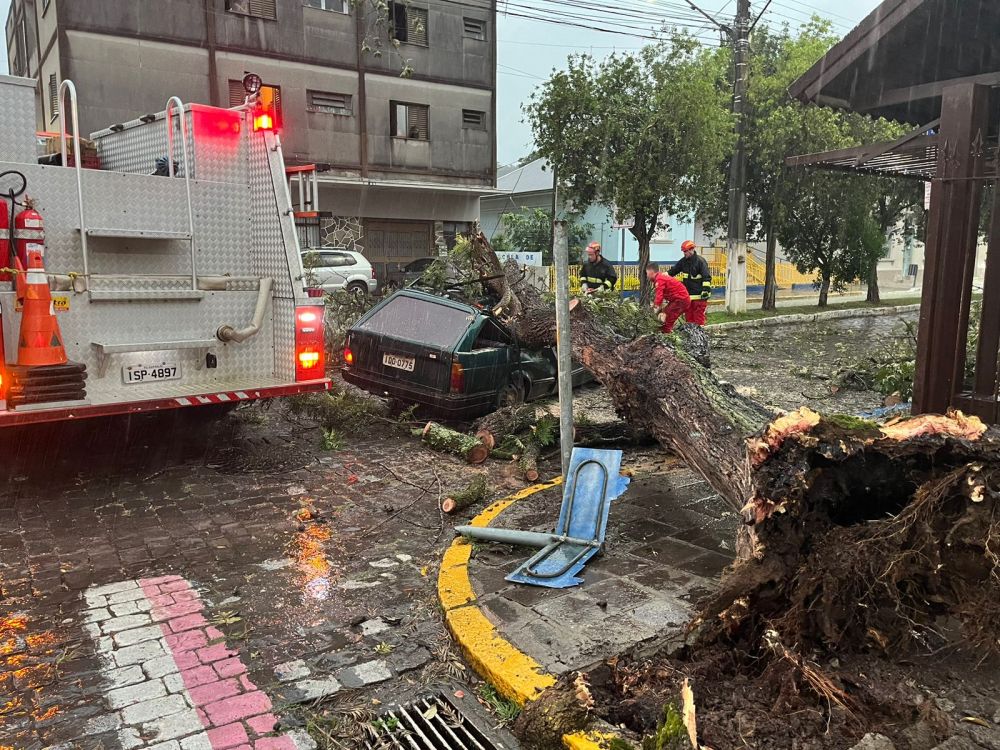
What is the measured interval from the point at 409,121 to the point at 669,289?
672 inches

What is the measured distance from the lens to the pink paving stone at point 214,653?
136 inches

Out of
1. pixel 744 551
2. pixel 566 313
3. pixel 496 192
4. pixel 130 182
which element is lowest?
pixel 744 551

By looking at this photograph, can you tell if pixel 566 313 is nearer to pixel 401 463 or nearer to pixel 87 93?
pixel 401 463

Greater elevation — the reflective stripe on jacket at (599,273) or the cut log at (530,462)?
the reflective stripe on jacket at (599,273)

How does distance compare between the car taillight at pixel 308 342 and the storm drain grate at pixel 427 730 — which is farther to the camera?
the car taillight at pixel 308 342

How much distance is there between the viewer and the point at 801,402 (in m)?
9.27

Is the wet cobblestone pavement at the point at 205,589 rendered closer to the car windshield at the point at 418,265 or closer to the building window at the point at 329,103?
the car windshield at the point at 418,265

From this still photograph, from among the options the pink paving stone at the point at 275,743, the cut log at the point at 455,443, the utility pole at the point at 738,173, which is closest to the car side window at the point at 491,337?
the cut log at the point at 455,443

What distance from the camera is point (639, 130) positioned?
16141 mm

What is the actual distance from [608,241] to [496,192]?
8.33 m

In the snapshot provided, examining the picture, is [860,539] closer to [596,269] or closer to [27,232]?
[27,232]

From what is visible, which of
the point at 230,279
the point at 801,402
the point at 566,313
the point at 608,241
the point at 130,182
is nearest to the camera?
the point at 566,313

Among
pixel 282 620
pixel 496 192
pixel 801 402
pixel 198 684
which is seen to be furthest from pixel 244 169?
pixel 496 192

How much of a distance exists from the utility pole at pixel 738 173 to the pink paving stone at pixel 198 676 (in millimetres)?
17342
